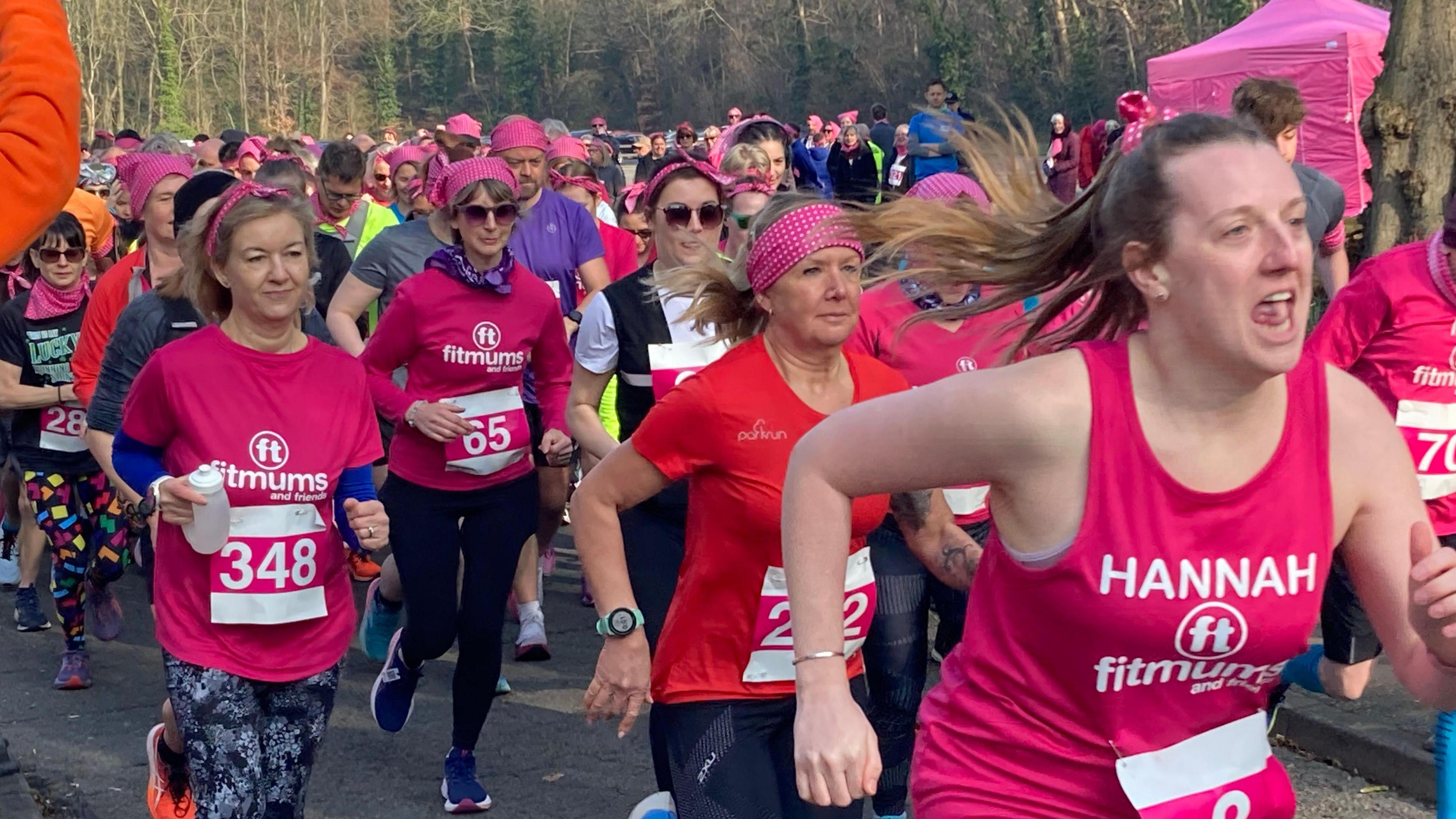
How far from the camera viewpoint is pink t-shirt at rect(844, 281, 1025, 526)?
5.28 meters

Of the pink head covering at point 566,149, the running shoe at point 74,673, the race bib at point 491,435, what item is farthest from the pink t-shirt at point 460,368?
the pink head covering at point 566,149

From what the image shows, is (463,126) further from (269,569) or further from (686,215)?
(269,569)

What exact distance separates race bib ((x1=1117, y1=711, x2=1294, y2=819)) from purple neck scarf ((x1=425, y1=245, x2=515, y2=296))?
387 centimetres

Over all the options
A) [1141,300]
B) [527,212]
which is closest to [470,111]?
[527,212]

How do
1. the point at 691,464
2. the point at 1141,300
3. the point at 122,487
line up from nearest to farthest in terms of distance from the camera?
the point at 1141,300
the point at 691,464
the point at 122,487

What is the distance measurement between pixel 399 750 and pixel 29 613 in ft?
9.64

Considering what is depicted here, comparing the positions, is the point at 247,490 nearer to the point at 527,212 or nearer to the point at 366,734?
the point at 366,734

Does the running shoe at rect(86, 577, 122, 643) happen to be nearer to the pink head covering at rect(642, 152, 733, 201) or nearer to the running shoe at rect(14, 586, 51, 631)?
the running shoe at rect(14, 586, 51, 631)

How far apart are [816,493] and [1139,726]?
61 cm

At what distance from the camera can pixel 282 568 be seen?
439 cm

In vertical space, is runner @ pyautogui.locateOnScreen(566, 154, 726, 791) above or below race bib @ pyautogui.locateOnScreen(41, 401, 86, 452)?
above

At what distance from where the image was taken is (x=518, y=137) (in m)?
9.15

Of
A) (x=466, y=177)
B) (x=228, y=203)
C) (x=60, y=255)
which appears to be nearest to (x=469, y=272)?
(x=466, y=177)

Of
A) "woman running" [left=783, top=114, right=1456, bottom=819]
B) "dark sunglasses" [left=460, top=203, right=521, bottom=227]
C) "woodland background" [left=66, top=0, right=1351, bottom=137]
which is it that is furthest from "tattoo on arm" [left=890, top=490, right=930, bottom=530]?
"woodland background" [left=66, top=0, right=1351, bottom=137]
